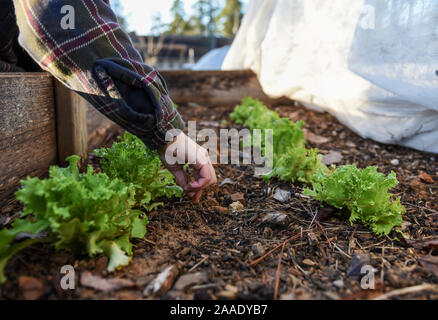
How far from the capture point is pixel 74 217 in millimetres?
1374

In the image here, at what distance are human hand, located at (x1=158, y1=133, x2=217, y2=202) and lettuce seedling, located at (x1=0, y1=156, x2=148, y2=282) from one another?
0.33m

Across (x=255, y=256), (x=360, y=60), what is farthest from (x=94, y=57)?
(x=360, y=60)

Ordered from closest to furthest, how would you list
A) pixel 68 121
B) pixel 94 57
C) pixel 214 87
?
pixel 94 57, pixel 68 121, pixel 214 87

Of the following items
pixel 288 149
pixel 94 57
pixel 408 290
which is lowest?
pixel 408 290

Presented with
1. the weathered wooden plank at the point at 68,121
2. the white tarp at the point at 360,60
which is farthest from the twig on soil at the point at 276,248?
the white tarp at the point at 360,60

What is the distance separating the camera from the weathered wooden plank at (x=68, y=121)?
229 centimetres

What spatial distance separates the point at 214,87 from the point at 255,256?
11.7 feet

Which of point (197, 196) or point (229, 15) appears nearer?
point (197, 196)

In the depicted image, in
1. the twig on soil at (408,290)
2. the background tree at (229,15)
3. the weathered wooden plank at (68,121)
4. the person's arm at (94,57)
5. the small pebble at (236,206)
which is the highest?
the background tree at (229,15)

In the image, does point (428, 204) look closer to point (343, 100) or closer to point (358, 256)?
point (358, 256)

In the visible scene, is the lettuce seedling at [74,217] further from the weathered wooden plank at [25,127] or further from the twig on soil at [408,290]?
the twig on soil at [408,290]

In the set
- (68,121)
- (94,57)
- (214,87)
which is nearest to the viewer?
(94,57)

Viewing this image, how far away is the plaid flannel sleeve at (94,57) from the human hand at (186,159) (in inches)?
6.2

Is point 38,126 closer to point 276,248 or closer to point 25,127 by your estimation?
point 25,127
